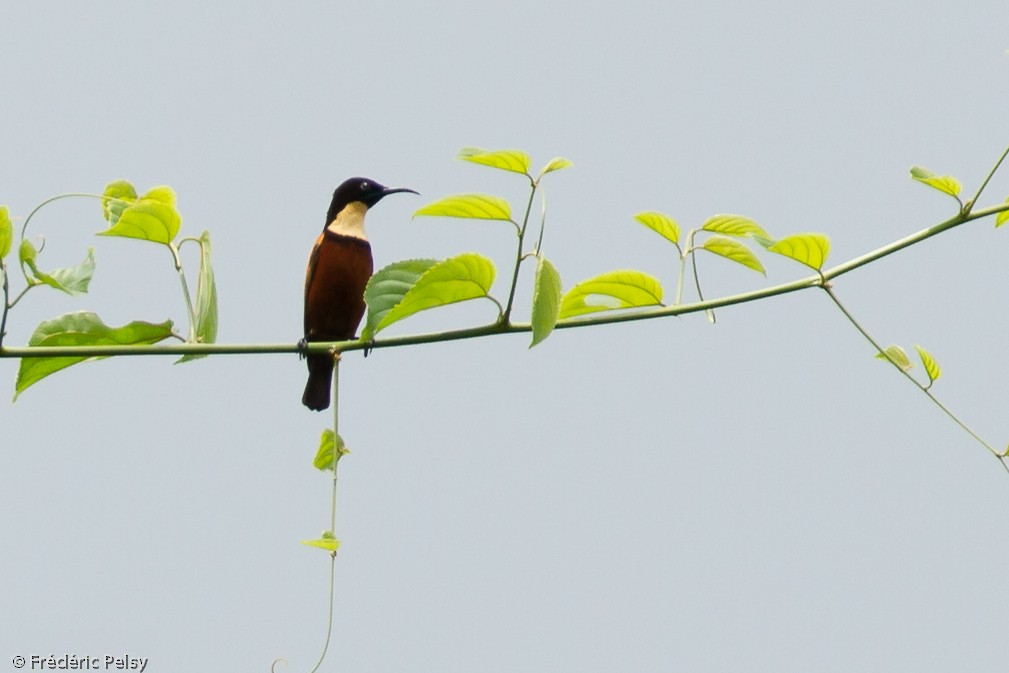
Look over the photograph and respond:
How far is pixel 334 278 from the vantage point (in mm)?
4090

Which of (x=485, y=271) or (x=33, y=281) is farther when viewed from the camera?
(x=33, y=281)

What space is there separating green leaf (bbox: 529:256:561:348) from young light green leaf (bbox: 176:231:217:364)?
0.65 m

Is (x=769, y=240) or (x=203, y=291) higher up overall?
(x=769, y=240)

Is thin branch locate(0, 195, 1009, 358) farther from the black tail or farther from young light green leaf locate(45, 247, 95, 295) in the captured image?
the black tail

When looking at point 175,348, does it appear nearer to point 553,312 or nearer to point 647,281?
point 553,312

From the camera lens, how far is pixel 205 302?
186 centimetres

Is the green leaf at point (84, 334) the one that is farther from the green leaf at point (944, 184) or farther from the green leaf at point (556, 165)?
the green leaf at point (944, 184)

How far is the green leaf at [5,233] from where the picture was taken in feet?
5.73

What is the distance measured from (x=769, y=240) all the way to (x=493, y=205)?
0.59m

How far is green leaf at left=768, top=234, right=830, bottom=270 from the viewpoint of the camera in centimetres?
166

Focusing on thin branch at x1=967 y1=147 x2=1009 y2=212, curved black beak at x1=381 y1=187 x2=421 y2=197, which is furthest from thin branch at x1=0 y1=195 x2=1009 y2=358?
curved black beak at x1=381 y1=187 x2=421 y2=197

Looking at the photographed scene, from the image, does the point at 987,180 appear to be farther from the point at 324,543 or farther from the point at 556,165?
the point at 324,543

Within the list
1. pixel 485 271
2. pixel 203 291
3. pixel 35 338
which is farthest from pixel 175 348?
pixel 485 271

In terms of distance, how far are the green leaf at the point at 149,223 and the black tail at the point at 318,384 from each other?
9.01 ft
